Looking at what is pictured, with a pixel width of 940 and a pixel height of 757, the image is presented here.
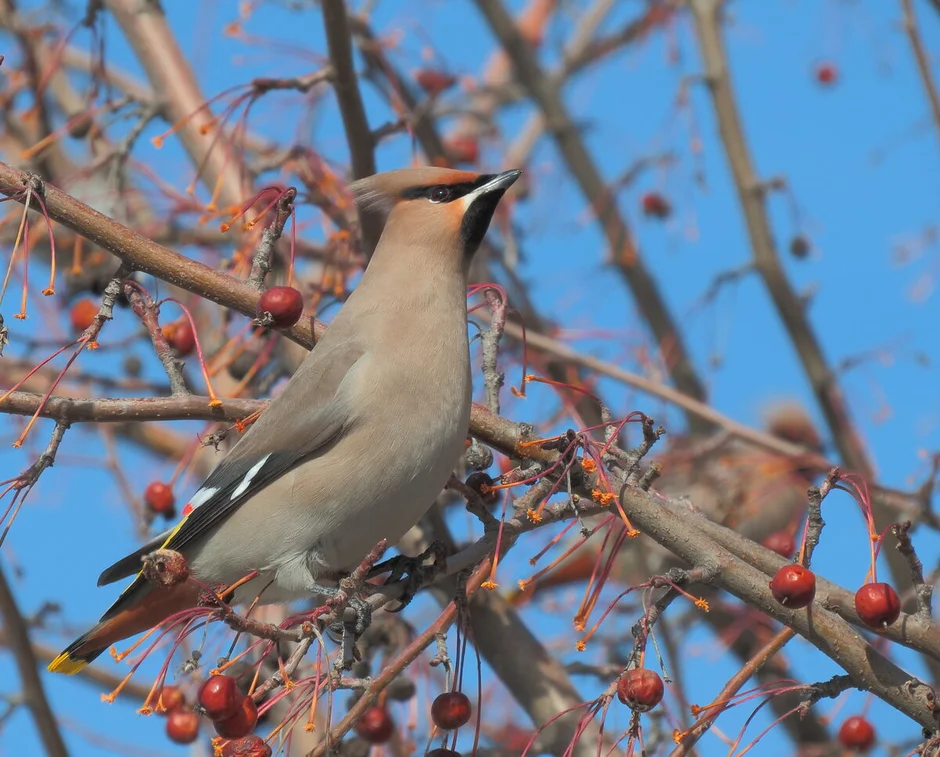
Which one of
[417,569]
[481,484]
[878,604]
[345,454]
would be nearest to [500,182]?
[345,454]

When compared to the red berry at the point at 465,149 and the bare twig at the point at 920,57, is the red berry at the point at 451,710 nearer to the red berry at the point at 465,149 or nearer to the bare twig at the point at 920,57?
the bare twig at the point at 920,57

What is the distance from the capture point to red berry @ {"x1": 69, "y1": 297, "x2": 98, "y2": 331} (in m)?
Result: 4.71

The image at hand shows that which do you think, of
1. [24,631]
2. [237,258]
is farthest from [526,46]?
[24,631]

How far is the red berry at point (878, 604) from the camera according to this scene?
2.56 m

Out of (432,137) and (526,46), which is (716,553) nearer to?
(432,137)

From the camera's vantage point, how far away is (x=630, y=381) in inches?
185

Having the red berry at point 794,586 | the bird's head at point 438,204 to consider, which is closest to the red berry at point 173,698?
the bird's head at point 438,204

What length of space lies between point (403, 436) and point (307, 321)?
38 cm

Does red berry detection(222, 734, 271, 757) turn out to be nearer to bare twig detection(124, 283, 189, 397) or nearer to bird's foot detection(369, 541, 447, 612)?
bird's foot detection(369, 541, 447, 612)

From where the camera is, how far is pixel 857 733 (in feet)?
11.7

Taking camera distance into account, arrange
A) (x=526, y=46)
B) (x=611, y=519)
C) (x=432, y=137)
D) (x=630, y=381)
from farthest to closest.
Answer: (x=526, y=46)
(x=432, y=137)
(x=630, y=381)
(x=611, y=519)

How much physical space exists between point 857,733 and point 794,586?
4.04 ft

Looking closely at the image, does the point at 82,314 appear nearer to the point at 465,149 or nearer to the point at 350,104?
the point at 350,104

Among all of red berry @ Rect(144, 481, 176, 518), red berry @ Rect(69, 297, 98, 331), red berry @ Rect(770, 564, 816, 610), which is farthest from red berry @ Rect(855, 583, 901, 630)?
red berry @ Rect(69, 297, 98, 331)
